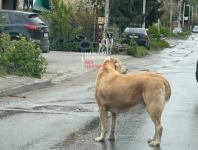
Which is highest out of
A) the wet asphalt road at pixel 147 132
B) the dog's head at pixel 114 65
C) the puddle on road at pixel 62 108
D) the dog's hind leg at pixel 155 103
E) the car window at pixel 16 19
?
the car window at pixel 16 19

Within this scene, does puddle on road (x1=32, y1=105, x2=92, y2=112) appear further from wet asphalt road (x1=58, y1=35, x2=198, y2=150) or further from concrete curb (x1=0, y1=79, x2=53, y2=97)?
concrete curb (x1=0, y1=79, x2=53, y2=97)

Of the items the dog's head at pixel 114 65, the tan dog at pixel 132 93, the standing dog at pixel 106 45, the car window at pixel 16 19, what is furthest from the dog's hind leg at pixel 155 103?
the standing dog at pixel 106 45

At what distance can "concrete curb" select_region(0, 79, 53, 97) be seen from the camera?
13.9 m

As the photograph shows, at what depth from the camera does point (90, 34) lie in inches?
1368

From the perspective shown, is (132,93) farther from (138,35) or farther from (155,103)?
(138,35)

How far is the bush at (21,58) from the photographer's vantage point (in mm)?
16703

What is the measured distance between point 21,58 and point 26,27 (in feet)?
17.4

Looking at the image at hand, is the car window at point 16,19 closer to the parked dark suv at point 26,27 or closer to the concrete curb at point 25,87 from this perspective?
the parked dark suv at point 26,27

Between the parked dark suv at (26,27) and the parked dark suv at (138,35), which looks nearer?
the parked dark suv at (26,27)

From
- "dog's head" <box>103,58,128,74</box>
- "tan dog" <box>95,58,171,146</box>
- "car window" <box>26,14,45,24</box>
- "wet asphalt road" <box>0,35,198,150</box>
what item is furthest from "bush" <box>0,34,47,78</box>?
"tan dog" <box>95,58,171,146</box>

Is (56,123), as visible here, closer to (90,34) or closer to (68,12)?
(68,12)

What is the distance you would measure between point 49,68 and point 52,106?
8796mm

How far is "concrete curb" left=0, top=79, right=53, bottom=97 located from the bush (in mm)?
766

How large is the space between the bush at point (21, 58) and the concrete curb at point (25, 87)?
77cm
